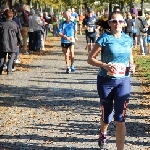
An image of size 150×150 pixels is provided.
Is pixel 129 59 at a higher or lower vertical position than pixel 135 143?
higher

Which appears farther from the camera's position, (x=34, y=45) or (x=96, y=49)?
(x=34, y=45)

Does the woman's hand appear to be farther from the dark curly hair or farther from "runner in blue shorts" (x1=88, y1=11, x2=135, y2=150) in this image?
the dark curly hair

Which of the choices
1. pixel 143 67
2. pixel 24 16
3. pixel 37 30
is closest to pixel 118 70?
pixel 143 67

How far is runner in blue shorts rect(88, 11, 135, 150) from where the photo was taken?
6355 millimetres

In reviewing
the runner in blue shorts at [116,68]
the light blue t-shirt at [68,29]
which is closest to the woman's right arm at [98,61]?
the runner in blue shorts at [116,68]

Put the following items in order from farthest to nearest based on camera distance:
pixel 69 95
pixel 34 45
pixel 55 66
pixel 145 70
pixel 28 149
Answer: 1. pixel 34 45
2. pixel 55 66
3. pixel 145 70
4. pixel 69 95
5. pixel 28 149

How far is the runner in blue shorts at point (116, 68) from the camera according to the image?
6355 mm

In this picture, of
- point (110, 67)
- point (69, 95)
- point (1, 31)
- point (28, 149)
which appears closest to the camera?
point (110, 67)

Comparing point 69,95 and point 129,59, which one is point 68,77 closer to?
point 69,95

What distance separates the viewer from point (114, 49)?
20.9 ft

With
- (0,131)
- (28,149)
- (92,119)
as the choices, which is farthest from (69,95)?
(28,149)

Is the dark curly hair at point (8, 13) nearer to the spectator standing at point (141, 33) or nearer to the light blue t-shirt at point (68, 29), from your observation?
the light blue t-shirt at point (68, 29)

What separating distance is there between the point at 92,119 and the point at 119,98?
258cm

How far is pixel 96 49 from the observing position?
6480 millimetres
